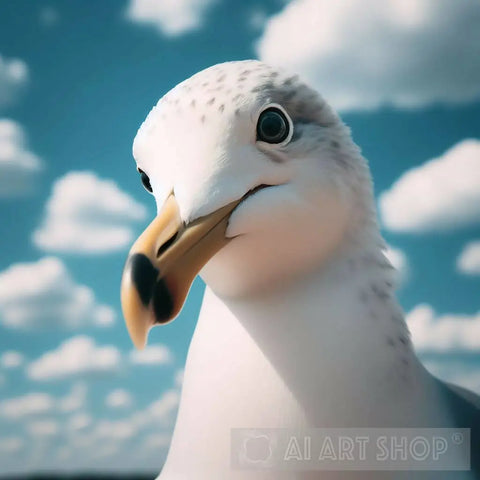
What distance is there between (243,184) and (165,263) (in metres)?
0.42

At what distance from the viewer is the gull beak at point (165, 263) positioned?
2.07m

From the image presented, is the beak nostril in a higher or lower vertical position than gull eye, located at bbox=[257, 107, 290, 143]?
lower

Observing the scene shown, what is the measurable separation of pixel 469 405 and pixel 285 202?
1.25 m

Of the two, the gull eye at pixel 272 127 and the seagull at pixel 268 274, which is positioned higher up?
the gull eye at pixel 272 127

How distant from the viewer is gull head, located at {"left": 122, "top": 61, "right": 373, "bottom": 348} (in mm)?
2258

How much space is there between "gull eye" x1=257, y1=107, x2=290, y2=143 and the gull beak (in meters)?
0.32

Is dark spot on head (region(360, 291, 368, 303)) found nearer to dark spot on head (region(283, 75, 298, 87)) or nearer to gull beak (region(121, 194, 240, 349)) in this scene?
gull beak (region(121, 194, 240, 349))

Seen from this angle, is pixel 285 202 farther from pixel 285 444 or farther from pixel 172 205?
pixel 285 444

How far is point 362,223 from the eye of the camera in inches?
102

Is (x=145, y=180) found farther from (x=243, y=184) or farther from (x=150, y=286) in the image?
(x=150, y=286)
